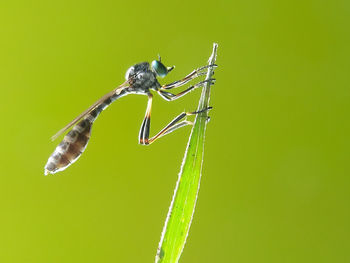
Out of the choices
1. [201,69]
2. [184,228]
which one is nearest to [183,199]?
[184,228]

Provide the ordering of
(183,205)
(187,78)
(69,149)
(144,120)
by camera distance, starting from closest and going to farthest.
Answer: (183,205) → (69,149) → (187,78) → (144,120)

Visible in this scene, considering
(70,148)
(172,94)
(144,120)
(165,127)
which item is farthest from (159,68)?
(70,148)

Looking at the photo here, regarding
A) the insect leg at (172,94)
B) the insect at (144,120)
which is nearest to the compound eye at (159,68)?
the insect at (144,120)

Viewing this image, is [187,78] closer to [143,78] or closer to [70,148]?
[143,78]

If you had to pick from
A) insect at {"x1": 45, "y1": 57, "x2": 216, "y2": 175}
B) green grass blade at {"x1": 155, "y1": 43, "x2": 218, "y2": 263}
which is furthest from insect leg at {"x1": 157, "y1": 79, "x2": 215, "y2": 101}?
green grass blade at {"x1": 155, "y1": 43, "x2": 218, "y2": 263}

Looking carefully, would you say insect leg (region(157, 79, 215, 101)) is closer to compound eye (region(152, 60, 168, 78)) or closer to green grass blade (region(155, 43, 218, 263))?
compound eye (region(152, 60, 168, 78))

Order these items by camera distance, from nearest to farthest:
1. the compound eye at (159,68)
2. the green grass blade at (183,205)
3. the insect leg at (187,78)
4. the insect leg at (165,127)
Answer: the green grass blade at (183,205), the insect leg at (165,127), the insect leg at (187,78), the compound eye at (159,68)

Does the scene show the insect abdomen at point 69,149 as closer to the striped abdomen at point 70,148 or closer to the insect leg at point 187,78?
the striped abdomen at point 70,148
